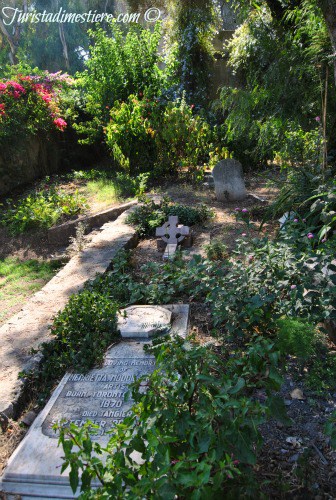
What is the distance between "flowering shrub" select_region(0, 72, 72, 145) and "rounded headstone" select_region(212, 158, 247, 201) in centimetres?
448

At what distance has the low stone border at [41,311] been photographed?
9.27ft

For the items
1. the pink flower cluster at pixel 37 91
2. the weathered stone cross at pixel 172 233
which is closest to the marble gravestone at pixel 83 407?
the weathered stone cross at pixel 172 233

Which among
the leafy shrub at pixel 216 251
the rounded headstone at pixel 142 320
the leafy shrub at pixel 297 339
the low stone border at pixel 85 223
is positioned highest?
the leafy shrub at pixel 297 339

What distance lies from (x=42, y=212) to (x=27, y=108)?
333 cm

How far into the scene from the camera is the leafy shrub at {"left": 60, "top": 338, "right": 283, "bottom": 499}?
145cm

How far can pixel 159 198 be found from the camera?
663 centimetres

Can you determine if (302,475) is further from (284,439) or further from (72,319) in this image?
(72,319)

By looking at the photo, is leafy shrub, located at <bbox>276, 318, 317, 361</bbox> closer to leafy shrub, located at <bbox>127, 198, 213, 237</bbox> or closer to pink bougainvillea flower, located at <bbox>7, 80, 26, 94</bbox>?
leafy shrub, located at <bbox>127, 198, 213, 237</bbox>

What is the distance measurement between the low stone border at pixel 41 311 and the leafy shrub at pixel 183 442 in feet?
4.19

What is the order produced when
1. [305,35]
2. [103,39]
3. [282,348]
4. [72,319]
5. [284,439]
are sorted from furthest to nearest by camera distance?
1. [103,39]
2. [305,35]
3. [72,319]
4. [282,348]
5. [284,439]

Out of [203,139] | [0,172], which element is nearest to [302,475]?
[203,139]

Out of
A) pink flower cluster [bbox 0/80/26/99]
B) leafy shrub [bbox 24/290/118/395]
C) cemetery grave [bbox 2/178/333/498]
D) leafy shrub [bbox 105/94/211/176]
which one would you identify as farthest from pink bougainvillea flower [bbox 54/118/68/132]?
cemetery grave [bbox 2/178/333/498]

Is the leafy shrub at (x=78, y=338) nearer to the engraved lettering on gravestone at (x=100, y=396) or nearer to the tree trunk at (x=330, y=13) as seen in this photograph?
the engraved lettering on gravestone at (x=100, y=396)

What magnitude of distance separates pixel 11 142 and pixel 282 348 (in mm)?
7738
